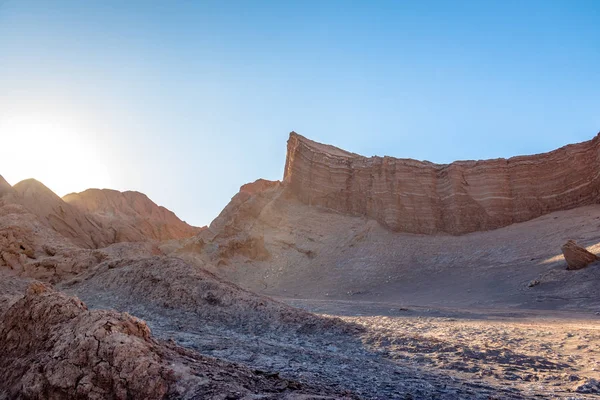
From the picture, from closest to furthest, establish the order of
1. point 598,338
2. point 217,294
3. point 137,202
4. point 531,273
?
point 598,338, point 217,294, point 531,273, point 137,202

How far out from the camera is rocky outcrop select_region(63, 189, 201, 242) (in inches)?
1926

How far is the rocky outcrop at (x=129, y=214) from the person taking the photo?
160 ft

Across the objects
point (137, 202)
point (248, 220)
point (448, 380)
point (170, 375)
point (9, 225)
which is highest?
point (137, 202)

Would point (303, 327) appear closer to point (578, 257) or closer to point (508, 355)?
point (508, 355)

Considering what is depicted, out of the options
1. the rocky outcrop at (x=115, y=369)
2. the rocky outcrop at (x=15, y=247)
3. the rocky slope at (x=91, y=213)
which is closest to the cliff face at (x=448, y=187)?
the rocky slope at (x=91, y=213)

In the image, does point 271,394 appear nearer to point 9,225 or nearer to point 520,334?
point 520,334

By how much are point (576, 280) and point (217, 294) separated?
16.1 metres

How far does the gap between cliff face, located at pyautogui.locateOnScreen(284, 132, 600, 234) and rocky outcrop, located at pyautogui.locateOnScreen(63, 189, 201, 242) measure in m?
21.5

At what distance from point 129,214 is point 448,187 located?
150 ft

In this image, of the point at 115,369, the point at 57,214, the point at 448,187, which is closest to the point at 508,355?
the point at 115,369

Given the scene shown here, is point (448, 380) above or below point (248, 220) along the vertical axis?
below

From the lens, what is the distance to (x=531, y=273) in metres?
22.5

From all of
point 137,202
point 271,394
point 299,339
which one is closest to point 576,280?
point 299,339

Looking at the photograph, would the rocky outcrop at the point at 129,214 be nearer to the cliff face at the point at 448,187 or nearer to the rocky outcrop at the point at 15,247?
the cliff face at the point at 448,187
